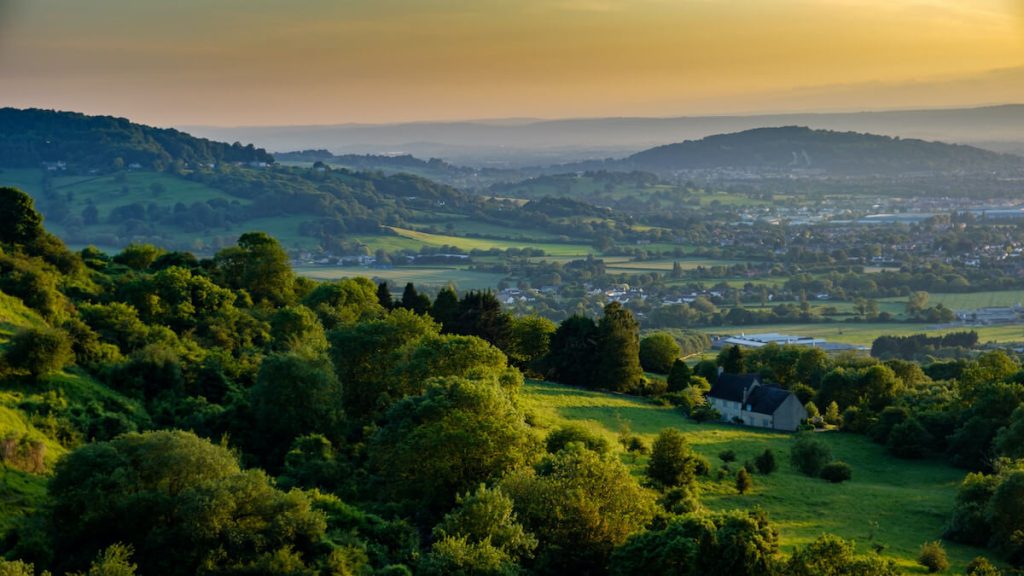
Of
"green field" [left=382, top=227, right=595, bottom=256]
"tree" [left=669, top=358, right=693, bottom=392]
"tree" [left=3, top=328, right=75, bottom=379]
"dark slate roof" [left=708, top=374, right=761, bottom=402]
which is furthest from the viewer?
"green field" [left=382, top=227, right=595, bottom=256]

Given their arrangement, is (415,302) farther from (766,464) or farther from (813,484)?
(813,484)

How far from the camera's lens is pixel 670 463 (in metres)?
32.7

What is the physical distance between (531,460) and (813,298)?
96.7 m

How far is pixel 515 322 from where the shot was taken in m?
59.6

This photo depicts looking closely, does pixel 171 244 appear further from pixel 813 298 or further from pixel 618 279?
pixel 813 298

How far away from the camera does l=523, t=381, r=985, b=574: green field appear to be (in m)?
29.3

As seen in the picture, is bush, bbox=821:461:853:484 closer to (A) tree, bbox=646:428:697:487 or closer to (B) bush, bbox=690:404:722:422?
(A) tree, bbox=646:428:697:487

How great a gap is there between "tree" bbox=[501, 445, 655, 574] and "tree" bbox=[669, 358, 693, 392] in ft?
94.2

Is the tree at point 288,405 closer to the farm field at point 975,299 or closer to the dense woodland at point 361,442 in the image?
the dense woodland at point 361,442

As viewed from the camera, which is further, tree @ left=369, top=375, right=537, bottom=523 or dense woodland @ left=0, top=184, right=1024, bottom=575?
tree @ left=369, top=375, right=537, bottom=523

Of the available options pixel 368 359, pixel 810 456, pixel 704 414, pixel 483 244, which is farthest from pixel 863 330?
pixel 483 244

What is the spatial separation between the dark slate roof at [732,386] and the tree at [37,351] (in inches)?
1358

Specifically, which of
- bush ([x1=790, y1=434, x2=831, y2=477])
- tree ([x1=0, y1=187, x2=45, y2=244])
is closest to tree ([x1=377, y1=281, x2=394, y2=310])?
tree ([x1=0, y1=187, x2=45, y2=244])

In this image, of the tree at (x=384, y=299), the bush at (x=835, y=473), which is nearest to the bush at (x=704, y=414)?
→ the bush at (x=835, y=473)
